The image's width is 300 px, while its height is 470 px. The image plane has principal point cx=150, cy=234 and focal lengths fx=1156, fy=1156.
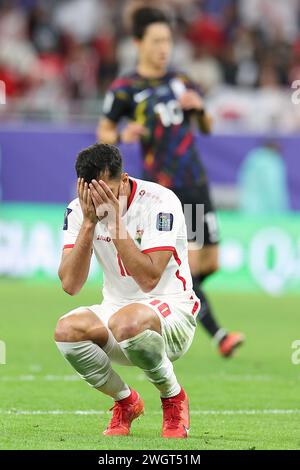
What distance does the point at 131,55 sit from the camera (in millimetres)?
20016

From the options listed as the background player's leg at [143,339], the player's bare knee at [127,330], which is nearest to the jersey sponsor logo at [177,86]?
the background player's leg at [143,339]

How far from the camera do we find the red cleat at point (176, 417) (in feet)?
20.3

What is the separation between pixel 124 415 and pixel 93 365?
0.41 meters

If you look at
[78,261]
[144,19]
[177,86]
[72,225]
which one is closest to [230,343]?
[177,86]

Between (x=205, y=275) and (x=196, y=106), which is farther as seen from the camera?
(x=205, y=275)

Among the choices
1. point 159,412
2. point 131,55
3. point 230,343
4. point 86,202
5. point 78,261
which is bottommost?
point 230,343

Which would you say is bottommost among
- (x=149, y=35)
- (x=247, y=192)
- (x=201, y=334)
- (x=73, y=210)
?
(x=201, y=334)

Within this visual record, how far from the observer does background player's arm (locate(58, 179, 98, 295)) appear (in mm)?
6027

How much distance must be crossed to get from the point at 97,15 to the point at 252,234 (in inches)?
302

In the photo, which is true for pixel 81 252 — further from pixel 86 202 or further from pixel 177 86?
pixel 177 86

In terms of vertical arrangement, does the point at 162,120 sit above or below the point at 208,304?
above

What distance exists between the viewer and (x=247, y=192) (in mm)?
16531
